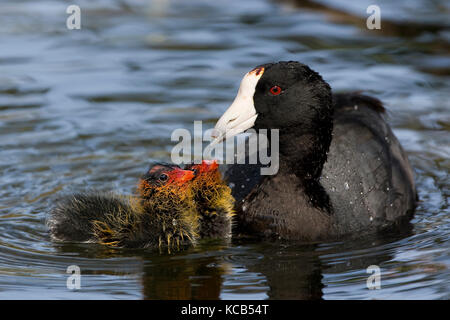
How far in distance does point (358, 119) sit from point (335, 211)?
944 millimetres

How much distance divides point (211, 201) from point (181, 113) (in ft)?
8.71

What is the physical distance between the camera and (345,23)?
1020 centimetres

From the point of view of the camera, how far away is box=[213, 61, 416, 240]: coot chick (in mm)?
5129

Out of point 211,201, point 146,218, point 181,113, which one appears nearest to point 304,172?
point 211,201

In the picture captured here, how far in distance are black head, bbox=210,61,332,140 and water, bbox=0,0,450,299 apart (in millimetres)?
766

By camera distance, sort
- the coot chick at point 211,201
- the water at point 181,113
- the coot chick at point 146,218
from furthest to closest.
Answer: the coot chick at point 211,201 → the coot chick at point 146,218 → the water at point 181,113

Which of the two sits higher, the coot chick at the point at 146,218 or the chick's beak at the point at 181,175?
the chick's beak at the point at 181,175

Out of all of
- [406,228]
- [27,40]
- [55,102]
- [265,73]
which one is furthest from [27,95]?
[406,228]

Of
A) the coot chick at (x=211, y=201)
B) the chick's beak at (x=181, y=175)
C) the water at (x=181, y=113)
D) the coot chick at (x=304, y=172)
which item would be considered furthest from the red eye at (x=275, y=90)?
the water at (x=181, y=113)

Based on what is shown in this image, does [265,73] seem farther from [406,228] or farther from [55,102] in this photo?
[55,102]

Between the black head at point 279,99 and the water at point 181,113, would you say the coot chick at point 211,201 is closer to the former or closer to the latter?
the water at point 181,113

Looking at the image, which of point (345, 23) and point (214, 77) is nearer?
point (214, 77)

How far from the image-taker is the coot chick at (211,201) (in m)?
5.16

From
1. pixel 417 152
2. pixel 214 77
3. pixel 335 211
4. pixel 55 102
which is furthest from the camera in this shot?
pixel 214 77
